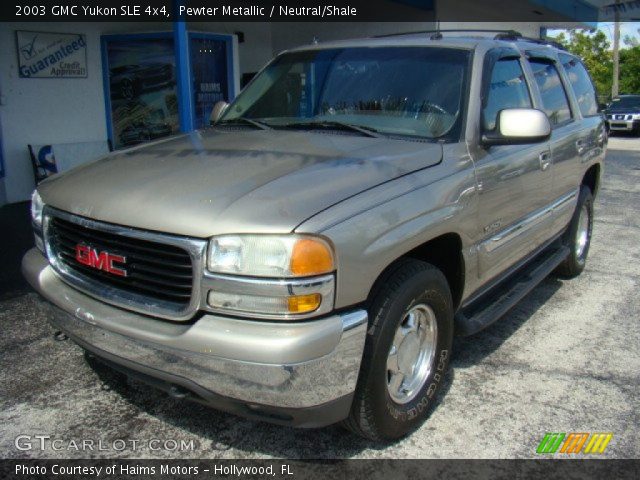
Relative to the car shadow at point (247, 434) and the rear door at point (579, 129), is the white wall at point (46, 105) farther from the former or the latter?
the rear door at point (579, 129)

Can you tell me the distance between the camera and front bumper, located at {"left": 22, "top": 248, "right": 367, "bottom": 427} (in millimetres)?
2232

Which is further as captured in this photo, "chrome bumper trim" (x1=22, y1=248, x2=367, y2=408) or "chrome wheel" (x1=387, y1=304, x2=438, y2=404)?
"chrome wheel" (x1=387, y1=304, x2=438, y2=404)

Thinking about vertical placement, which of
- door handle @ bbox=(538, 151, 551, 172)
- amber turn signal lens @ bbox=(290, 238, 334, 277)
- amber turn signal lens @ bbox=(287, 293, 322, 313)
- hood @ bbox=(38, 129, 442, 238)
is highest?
hood @ bbox=(38, 129, 442, 238)

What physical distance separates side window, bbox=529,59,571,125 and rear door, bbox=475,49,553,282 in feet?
0.91

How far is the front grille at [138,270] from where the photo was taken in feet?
7.88

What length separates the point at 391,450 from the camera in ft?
9.48

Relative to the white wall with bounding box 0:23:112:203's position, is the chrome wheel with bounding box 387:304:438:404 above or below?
below

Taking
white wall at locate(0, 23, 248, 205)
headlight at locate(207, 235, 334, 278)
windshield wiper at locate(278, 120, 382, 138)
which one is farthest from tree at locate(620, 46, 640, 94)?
headlight at locate(207, 235, 334, 278)

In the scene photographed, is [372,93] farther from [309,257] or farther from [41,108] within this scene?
[41,108]

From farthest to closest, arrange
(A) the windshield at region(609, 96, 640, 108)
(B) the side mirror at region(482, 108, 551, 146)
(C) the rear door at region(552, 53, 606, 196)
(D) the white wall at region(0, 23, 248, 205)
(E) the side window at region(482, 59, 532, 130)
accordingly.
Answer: (A) the windshield at region(609, 96, 640, 108), (D) the white wall at region(0, 23, 248, 205), (C) the rear door at region(552, 53, 606, 196), (E) the side window at region(482, 59, 532, 130), (B) the side mirror at region(482, 108, 551, 146)

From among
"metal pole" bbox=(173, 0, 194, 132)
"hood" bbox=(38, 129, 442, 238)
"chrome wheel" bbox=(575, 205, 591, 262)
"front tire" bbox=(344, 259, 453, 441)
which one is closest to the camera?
"hood" bbox=(38, 129, 442, 238)

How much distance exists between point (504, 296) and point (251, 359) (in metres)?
2.14

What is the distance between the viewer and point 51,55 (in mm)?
8469

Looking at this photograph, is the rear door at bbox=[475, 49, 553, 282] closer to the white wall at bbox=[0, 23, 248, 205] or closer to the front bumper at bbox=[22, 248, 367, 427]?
the front bumper at bbox=[22, 248, 367, 427]
